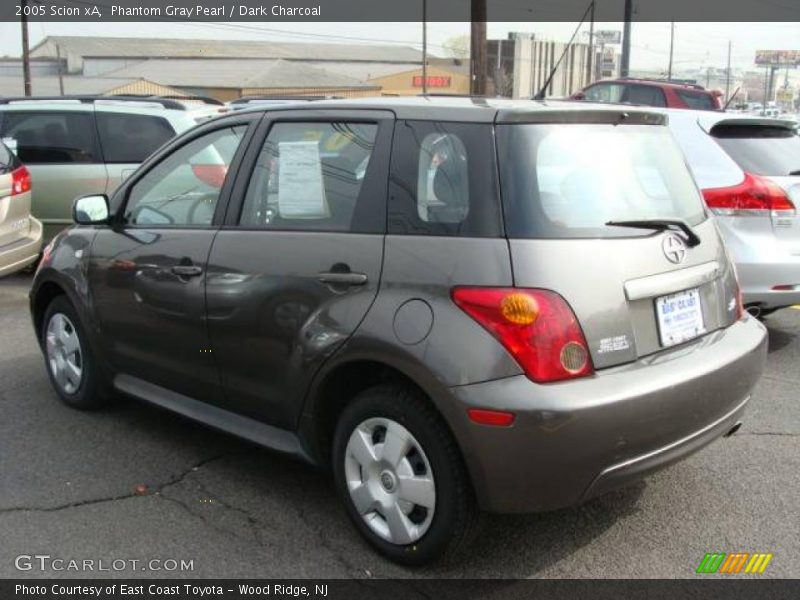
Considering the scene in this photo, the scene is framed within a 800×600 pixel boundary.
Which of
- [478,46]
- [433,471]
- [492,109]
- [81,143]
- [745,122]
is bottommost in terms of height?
[433,471]

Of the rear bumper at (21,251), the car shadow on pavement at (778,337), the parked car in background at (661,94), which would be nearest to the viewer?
the car shadow on pavement at (778,337)

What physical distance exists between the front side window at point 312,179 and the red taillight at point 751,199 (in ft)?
10.4

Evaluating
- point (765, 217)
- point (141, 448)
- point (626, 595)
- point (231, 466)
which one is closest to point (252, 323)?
point (231, 466)

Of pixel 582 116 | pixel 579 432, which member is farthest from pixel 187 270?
pixel 579 432

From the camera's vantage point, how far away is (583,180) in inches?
118

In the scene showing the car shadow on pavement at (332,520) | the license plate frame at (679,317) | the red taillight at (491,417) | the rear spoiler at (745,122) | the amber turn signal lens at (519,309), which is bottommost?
the car shadow on pavement at (332,520)

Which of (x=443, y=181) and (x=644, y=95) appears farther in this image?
(x=644, y=95)

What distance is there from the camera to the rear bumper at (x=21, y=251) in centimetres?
679

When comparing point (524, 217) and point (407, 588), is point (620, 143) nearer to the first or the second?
point (524, 217)

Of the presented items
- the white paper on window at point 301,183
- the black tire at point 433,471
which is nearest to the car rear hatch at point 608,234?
the black tire at point 433,471

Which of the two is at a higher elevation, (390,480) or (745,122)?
(745,122)

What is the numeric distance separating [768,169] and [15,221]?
19.7 ft

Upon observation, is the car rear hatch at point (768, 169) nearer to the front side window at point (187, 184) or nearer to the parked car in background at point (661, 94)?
the front side window at point (187, 184)

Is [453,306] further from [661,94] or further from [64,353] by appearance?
[661,94]
